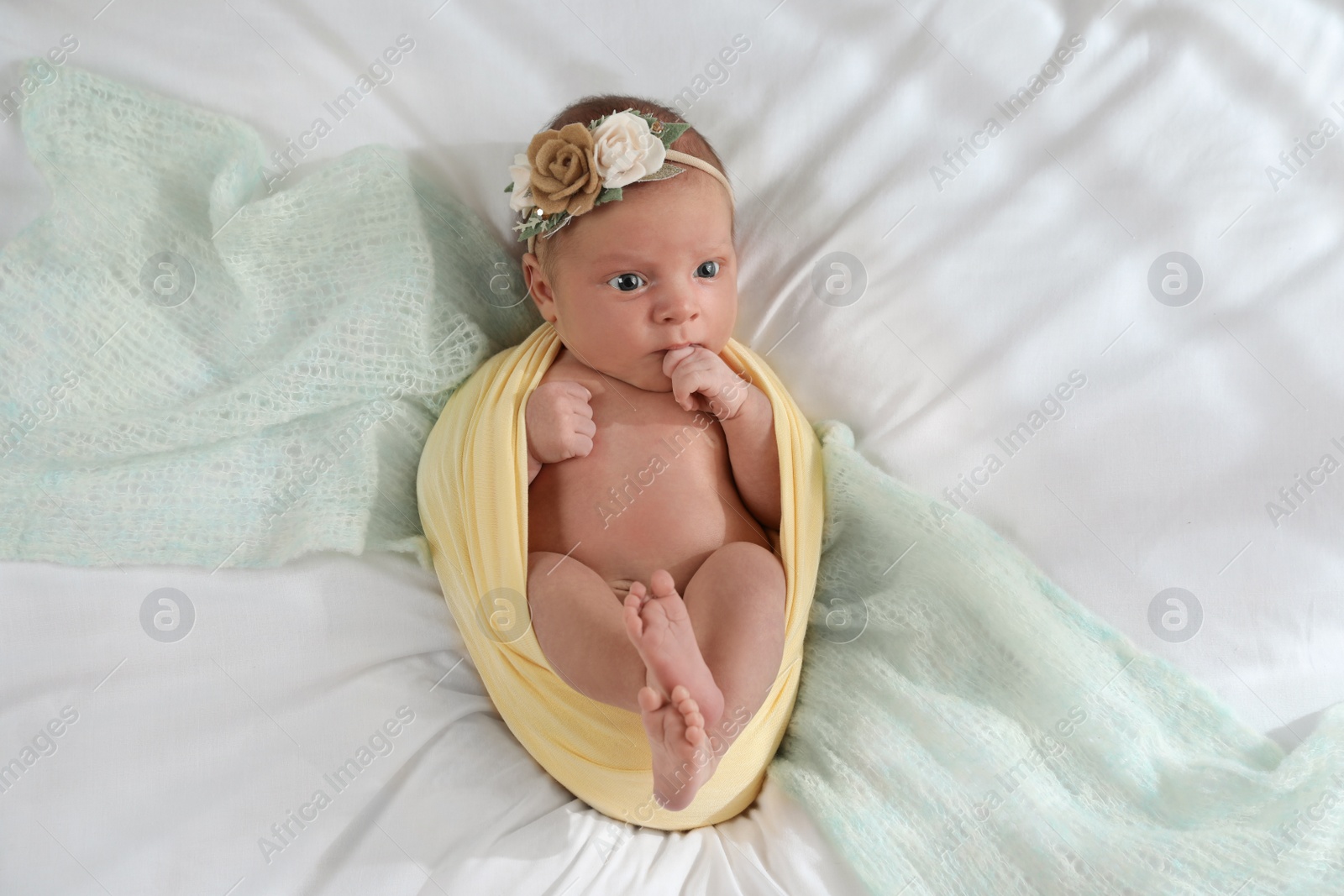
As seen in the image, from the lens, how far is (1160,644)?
4.94 ft

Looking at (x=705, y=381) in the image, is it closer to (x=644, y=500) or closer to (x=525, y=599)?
(x=644, y=500)

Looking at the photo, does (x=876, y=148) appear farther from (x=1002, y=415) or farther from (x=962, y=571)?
(x=962, y=571)

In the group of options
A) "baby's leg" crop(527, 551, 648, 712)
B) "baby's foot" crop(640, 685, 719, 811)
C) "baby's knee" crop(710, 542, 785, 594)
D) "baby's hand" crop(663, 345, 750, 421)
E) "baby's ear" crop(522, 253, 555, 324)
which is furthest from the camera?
"baby's ear" crop(522, 253, 555, 324)

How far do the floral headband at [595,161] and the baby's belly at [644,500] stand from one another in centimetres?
30

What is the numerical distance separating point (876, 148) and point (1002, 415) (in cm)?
48

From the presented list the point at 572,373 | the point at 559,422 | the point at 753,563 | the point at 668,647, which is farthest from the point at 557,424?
the point at 668,647

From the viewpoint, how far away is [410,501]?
1672 mm

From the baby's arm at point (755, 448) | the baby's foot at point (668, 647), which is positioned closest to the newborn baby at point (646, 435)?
the baby's arm at point (755, 448)

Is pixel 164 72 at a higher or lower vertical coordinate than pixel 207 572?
higher

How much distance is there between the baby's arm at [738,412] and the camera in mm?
1512

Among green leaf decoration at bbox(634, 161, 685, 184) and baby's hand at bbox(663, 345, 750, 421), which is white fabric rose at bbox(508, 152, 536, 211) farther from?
baby's hand at bbox(663, 345, 750, 421)

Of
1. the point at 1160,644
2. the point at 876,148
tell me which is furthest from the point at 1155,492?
the point at 876,148

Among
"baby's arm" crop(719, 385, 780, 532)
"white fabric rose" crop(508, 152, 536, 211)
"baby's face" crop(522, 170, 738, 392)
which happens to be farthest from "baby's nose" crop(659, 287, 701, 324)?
"white fabric rose" crop(508, 152, 536, 211)

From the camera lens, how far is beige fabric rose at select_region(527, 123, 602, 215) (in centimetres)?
147
